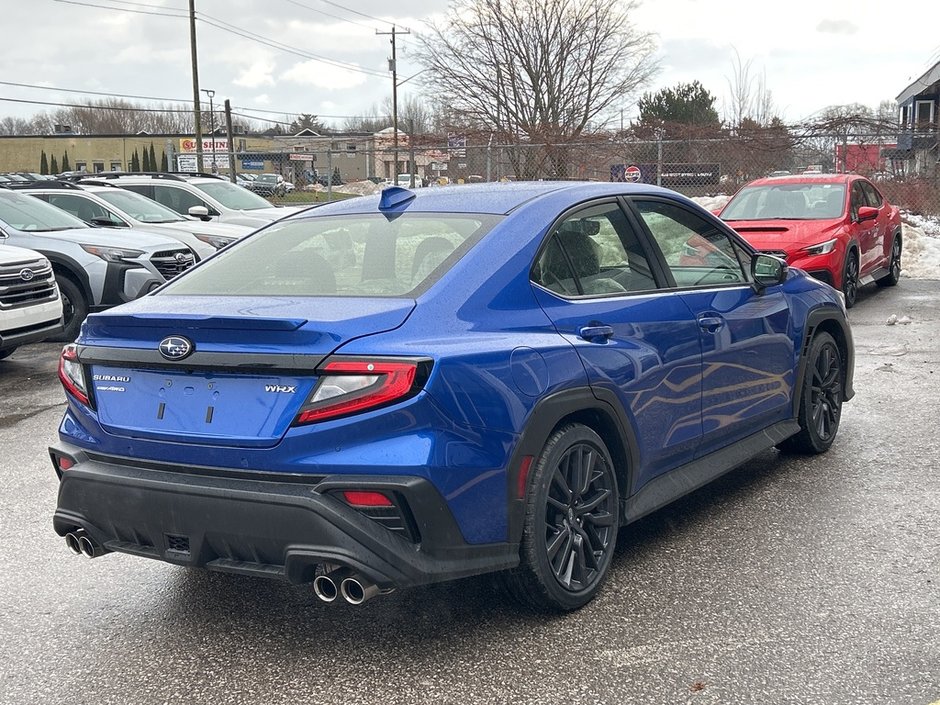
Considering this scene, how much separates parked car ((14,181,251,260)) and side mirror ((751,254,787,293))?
8.98 m

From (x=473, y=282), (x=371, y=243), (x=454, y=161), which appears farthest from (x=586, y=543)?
(x=454, y=161)

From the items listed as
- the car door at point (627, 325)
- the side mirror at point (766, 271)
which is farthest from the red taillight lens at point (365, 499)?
the side mirror at point (766, 271)

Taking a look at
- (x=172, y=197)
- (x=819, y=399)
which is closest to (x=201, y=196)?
(x=172, y=197)

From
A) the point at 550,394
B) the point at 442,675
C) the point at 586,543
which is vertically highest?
the point at 550,394

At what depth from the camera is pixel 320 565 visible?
3.25 metres

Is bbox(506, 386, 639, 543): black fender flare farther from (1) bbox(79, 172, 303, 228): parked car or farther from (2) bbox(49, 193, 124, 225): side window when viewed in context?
(1) bbox(79, 172, 303, 228): parked car

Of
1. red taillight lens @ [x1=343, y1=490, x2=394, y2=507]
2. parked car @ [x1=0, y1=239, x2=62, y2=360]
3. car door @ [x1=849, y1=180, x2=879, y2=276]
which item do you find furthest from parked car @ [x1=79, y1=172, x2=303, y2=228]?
red taillight lens @ [x1=343, y1=490, x2=394, y2=507]

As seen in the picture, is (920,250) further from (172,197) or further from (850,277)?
(172,197)

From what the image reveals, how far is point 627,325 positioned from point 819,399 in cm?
229

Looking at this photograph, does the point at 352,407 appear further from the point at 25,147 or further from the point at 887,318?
the point at 25,147

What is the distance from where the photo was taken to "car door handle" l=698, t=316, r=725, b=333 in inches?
184

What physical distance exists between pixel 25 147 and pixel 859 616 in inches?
3819

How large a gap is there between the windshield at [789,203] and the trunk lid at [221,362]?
10161mm

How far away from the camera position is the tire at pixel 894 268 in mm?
14868
